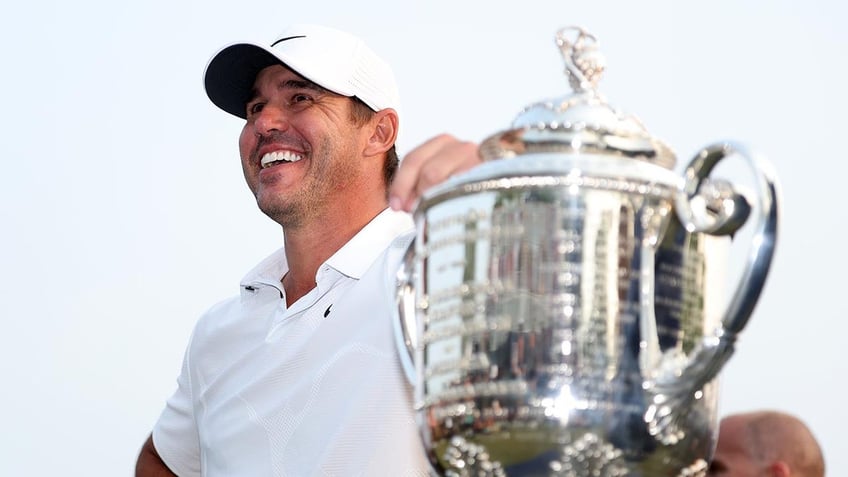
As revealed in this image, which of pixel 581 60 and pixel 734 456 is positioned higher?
pixel 581 60

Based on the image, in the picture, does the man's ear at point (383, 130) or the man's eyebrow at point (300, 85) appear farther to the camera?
the man's ear at point (383, 130)

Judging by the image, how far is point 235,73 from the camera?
293cm

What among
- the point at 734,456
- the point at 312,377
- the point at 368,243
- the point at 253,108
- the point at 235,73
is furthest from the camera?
the point at 253,108

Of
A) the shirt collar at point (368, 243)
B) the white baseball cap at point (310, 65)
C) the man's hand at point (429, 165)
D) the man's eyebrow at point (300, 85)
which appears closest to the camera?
the man's hand at point (429, 165)

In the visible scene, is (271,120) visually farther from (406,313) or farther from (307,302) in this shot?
(406,313)

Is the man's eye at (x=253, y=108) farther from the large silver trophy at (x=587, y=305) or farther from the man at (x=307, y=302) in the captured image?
the large silver trophy at (x=587, y=305)

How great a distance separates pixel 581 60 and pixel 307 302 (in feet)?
3.76

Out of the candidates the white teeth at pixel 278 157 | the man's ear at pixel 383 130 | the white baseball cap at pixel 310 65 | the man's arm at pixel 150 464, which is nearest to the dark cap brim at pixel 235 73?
the white baseball cap at pixel 310 65

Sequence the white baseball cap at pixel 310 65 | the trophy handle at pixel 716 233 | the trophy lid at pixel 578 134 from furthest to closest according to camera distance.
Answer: the white baseball cap at pixel 310 65 → the trophy lid at pixel 578 134 → the trophy handle at pixel 716 233

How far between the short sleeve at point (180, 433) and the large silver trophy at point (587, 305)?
1.55 meters

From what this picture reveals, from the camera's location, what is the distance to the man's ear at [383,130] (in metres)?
3.07

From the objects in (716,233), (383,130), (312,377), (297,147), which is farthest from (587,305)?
(383,130)

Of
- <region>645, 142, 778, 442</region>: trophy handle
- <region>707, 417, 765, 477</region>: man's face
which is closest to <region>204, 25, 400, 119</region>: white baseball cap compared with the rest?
<region>707, 417, 765, 477</region>: man's face

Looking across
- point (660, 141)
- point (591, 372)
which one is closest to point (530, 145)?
point (660, 141)
